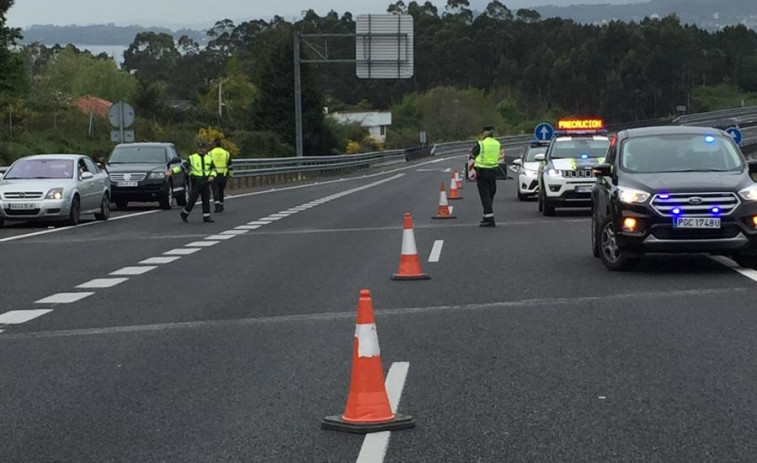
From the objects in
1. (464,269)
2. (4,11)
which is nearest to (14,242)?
(464,269)

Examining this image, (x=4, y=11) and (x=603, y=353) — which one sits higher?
(x=4, y=11)

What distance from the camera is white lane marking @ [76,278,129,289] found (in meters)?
15.1

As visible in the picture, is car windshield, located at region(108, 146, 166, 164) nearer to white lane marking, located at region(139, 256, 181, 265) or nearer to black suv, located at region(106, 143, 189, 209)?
black suv, located at region(106, 143, 189, 209)

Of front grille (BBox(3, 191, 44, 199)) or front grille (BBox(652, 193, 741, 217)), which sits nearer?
front grille (BBox(652, 193, 741, 217))

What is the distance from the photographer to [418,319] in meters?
12.0

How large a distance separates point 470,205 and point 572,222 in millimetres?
7312

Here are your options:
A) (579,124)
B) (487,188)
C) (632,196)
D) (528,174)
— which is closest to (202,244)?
(487,188)

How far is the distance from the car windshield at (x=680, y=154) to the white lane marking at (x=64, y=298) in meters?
6.33

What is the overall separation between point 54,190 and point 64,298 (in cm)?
1244

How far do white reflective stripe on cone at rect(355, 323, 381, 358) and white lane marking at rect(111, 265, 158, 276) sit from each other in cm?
923

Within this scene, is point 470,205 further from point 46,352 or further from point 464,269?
point 46,352

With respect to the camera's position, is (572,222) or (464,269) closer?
(464,269)

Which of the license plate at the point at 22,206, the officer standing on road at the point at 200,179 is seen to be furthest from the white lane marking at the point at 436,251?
the license plate at the point at 22,206

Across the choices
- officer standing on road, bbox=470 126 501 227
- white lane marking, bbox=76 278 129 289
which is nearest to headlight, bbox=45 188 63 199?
officer standing on road, bbox=470 126 501 227
